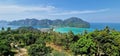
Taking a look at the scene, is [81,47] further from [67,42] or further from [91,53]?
[67,42]

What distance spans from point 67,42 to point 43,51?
355 inches

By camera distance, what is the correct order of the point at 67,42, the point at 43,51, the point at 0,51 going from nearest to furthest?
the point at 0,51 < the point at 43,51 < the point at 67,42

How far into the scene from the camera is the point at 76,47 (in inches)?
800

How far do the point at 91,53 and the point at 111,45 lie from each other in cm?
189

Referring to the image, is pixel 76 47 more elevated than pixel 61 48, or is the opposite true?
pixel 76 47

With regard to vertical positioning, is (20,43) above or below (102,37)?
below

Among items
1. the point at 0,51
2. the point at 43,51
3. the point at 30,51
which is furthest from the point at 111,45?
the point at 0,51

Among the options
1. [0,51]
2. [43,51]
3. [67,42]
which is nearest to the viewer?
[0,51]

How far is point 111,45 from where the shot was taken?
1986cm

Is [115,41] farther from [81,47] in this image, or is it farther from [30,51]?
[30,51]

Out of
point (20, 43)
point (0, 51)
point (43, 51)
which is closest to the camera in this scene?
point (0, 51)

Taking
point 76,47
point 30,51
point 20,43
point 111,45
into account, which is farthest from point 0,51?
point 20,43

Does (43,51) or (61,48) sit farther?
(61,48)

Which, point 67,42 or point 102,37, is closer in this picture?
point 102,37
